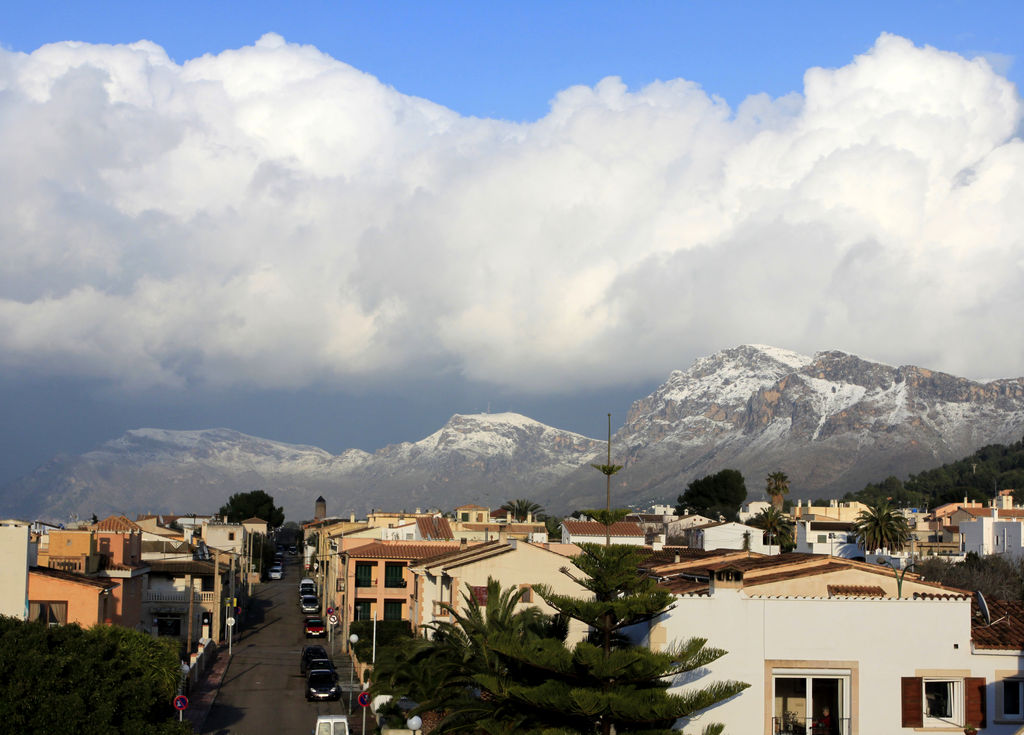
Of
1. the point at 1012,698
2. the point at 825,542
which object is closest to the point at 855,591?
the point at 1012,698

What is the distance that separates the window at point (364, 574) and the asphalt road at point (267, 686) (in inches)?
158

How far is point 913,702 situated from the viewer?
26141 millimetres

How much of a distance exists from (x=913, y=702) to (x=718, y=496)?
147561mm

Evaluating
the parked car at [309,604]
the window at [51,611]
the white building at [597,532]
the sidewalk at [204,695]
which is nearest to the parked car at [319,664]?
the sidewalk at [204,695]

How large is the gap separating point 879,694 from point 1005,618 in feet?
18.5

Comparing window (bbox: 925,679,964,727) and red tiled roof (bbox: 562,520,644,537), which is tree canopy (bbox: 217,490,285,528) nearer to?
red tiled roof (bbox: 562,520,644,537)

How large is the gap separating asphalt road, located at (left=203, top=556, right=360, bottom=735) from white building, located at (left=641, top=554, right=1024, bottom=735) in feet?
65.1

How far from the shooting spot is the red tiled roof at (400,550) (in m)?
67.4

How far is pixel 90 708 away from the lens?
106ft

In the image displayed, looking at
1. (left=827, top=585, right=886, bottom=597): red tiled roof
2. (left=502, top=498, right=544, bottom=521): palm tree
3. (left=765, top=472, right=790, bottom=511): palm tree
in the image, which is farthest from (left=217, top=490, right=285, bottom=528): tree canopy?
(left=827, top=585, right=886, bottom=597): red tiled roof

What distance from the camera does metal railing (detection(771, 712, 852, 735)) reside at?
25891 mm

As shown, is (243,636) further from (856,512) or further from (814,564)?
(856,512)

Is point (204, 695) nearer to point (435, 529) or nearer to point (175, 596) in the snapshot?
point (175, 596)

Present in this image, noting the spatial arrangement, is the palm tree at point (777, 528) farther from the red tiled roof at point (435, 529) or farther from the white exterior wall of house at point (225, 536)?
the white exterior wall of house at point (225, 536)
